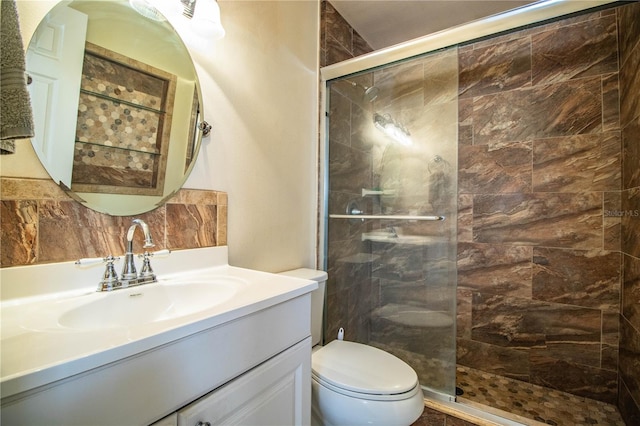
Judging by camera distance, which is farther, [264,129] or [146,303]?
[264,129]

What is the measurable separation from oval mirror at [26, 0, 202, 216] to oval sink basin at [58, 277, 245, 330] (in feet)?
0.88

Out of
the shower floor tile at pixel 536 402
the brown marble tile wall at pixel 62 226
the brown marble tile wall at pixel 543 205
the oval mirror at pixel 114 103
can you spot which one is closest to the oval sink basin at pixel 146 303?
the brown marble tile wall at pixel 62 226

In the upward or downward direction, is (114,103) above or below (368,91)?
below

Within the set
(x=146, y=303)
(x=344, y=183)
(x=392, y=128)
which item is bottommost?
(x=146, y=303)

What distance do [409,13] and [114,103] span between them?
1.86 meters

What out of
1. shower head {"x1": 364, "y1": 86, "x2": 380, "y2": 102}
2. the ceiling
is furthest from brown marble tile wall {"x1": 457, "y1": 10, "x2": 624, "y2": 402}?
shower head {"x1": 364, "y1": 86, "x2": 380, "y2": 102}

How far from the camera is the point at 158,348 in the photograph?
1.78 feet

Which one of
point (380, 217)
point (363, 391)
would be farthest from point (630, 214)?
point (363, 391)

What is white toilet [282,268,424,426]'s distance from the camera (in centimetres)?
107

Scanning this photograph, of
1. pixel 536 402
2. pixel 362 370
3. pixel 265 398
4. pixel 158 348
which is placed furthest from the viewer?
pixel 536 402

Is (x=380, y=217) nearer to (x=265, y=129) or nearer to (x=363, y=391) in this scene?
(x=265, y=129)

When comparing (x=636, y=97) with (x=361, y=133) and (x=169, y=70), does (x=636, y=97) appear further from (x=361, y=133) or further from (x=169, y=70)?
(x=169, y=70)

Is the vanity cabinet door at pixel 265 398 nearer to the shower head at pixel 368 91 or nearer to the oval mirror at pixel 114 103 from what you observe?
the oval mirror at pixel 114 103

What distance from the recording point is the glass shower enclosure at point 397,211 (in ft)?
5.45
